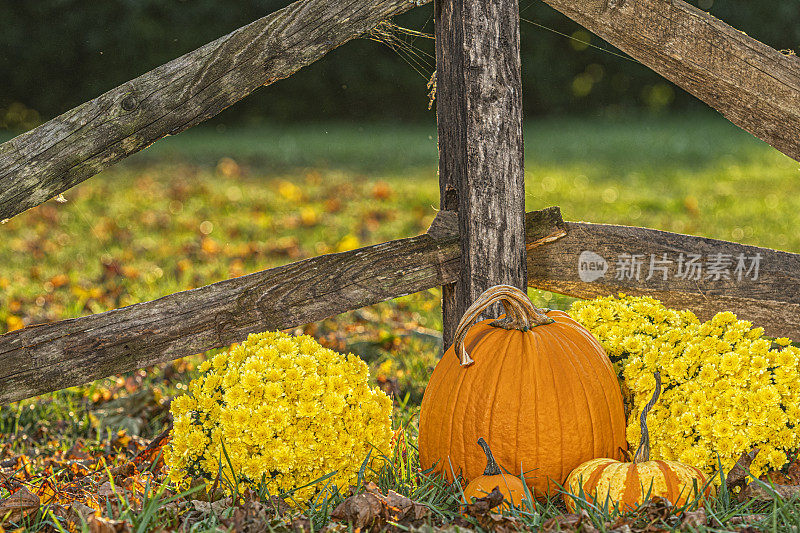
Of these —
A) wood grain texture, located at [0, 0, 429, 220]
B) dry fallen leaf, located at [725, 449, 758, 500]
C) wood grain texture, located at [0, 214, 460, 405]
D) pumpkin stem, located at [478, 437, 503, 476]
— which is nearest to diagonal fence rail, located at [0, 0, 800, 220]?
wood grain texture, located at [0, 0, 429, 220]

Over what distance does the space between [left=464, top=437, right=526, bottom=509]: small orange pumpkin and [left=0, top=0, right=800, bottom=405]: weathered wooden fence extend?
0.70 m

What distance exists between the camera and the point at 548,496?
231cm

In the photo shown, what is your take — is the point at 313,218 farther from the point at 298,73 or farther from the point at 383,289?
the point at 298,73

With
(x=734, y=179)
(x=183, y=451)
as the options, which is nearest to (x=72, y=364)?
(x=183, y=451)

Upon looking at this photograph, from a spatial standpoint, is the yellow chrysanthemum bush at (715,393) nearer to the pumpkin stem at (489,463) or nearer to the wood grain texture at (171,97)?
the pumpkin stem at (489,463)

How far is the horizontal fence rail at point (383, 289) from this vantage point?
2471mm

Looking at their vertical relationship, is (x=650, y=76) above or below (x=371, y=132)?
above

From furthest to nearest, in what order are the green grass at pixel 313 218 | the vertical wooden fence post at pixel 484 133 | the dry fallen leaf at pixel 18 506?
the green grass at pixel 313 218
the vertical wooden fence post at pixel 484 133
the dry fallen leaf at pixel 18 506

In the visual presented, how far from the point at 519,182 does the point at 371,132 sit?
37.0ft

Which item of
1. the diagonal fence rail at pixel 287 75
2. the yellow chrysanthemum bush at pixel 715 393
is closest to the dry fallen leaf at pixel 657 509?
the yellow chrysanthemum bush at pixel 715 393

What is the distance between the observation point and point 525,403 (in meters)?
2.36

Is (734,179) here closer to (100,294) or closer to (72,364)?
(100,294)

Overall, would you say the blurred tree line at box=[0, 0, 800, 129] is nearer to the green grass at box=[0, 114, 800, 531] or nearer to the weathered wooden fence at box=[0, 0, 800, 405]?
the green grass at box=[0, 114, 800, 531]

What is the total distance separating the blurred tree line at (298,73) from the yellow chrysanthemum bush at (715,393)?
9.78 metres
